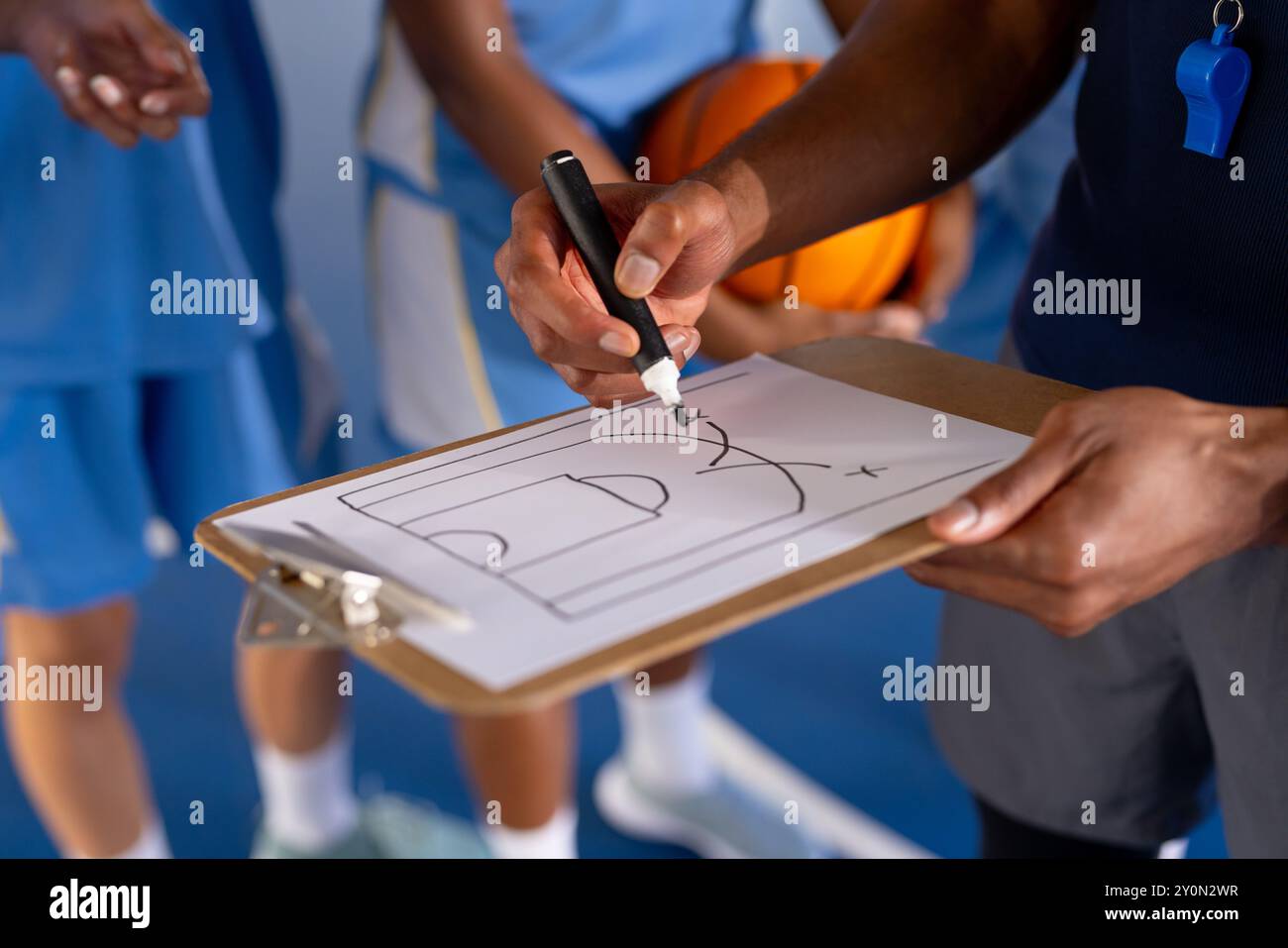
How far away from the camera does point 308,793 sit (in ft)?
4.58

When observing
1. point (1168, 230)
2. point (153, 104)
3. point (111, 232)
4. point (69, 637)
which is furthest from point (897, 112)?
point (69, 637)

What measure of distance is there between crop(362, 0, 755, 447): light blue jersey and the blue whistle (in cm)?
69

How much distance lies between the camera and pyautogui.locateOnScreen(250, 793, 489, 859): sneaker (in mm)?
1408

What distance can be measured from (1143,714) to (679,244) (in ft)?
1.40

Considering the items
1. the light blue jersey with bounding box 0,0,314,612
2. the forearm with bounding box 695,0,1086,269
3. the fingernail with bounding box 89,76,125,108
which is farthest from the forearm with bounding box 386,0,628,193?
the forearm with bounding box 695,0,1086,269

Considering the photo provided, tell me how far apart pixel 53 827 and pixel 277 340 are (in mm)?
564

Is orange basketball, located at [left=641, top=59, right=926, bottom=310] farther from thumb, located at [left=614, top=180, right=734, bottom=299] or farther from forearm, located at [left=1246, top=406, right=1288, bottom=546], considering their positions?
forearm, located at [left=1246, top=406, right=1288, bottom=546]

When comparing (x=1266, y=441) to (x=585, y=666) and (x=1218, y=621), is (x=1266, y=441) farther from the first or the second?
(x=585, y=666)

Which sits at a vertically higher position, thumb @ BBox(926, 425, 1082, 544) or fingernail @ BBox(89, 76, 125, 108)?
fingernail @ BBox(89, 76, 125, 108)

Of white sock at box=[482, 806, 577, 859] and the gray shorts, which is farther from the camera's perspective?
white sock at box=[482, 806, 577, 859]

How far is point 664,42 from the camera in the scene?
122cm

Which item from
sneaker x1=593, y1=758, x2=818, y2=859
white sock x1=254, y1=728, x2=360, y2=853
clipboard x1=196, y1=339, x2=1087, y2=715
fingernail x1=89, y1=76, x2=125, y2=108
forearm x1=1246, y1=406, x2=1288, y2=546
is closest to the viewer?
clipboard x1=196, y1=339, x2=1087, y2=715

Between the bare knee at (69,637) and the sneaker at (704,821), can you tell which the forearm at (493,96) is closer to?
the bare knee at (69,637)

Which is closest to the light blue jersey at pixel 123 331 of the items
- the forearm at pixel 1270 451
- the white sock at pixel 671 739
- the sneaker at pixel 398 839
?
the sneaker at pixel 398 839
